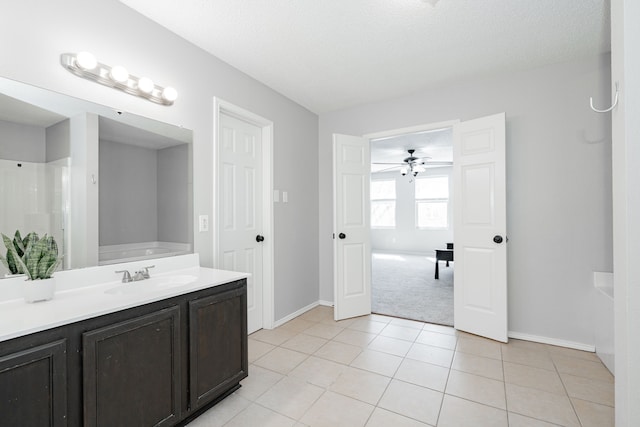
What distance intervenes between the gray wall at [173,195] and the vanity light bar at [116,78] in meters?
0.36

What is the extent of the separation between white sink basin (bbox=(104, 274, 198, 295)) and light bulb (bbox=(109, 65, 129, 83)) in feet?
4.08

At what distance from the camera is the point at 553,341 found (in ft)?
8.80

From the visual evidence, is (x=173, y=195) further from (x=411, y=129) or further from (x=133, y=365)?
(x=411, y=129)

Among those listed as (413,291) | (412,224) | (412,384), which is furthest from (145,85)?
(412,224)

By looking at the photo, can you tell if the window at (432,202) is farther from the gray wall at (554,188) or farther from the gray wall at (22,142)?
the gray wall at (22,142)

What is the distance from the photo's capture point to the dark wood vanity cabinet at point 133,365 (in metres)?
1.06

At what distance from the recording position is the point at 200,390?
1665 mm

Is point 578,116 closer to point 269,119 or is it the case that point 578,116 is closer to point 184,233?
point 269,119

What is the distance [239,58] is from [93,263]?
1929 mm

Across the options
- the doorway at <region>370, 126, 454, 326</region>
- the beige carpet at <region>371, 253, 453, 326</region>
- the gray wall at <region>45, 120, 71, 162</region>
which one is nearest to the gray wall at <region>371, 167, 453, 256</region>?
the doorway at <region>370, 126, 454, 326</region>

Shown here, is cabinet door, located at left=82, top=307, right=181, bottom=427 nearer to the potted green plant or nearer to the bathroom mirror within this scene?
the potted green plant

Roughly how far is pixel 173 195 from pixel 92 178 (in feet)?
1.67

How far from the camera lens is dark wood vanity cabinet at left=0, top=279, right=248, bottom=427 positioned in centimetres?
106

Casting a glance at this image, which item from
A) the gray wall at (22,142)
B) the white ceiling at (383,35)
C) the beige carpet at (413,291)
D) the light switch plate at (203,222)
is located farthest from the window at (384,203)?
the gray wall at (22,142)
